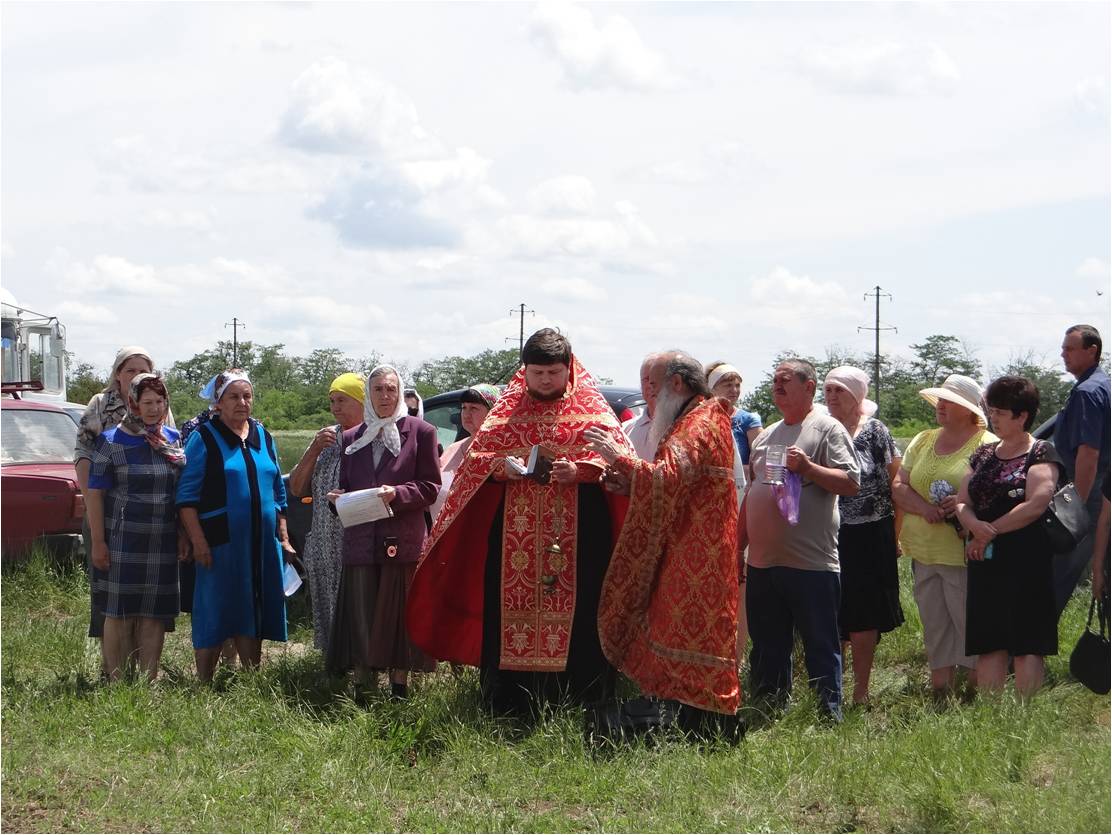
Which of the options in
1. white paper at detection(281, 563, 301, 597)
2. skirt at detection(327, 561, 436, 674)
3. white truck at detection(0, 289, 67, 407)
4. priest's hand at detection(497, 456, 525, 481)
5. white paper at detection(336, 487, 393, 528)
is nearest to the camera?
priest's hand at detection(497, 456, 525, 481)

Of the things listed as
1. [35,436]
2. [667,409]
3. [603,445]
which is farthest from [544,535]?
[35,436]

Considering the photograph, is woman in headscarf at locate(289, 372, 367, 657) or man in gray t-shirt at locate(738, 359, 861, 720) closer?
man in gray t-shirt at locate(738, 359, 861, 720)

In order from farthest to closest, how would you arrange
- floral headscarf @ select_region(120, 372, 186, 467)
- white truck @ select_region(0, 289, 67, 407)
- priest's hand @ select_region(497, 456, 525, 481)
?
1. white truck @ select_region(0, 289, 67, 407)
2. floral headscarf @ select_region(120, 372, 186, 467)
3. priest's hand @ select_region(497, 456, 525, 481)

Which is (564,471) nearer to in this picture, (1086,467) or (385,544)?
(385,544)

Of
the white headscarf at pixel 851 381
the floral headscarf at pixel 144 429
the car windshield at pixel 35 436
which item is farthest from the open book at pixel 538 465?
the car windshield at pixel 35 436

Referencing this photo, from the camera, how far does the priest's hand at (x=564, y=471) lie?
595cm

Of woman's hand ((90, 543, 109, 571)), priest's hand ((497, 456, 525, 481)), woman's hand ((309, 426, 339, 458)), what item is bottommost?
woman's hand ((90, 543, 109, 571))

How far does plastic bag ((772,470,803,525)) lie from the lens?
20.1 ft

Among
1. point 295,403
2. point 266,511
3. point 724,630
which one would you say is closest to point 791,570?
point 724,630

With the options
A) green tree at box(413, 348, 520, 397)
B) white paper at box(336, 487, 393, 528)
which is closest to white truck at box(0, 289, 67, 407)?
white paper at box(336, 487, 393, 528)

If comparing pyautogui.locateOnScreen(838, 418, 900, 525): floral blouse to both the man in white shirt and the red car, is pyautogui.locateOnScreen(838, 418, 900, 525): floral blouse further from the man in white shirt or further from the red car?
the red car

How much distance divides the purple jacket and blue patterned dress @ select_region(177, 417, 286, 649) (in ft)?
1.71

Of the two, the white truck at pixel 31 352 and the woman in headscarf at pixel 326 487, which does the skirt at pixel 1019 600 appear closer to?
the woman in headscarf at pixel 326 487

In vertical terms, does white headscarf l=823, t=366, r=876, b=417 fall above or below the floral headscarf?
above
